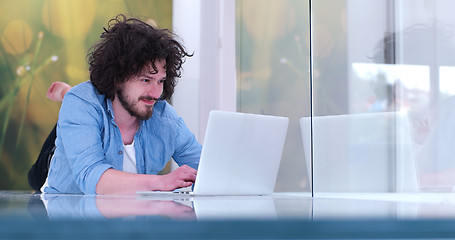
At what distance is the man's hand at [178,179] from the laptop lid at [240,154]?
313 mm

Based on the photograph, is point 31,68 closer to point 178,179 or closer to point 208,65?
point 208,65

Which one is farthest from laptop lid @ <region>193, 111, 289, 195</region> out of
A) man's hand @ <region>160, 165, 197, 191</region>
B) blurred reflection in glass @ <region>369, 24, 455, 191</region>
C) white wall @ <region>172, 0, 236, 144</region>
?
white wall @ <region>172, 0, 236, 144</region>

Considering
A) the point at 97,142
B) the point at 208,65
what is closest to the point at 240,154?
the point at 97,142

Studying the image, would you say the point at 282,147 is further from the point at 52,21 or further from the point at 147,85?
the point at 52,21

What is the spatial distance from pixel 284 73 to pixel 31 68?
3330mm

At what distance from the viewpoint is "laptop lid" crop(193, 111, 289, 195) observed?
132 centimetres

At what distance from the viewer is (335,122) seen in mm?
1203

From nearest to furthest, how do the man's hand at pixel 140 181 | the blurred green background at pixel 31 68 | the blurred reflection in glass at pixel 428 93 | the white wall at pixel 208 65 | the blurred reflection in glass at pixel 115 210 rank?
the blurred reflection in glass at pixel 115 210, the blurred reflection in glass at pixel 428 93, the man's hand at pixel 140 181, the white wall at pixel 208 65, the blurred green background at pixel 31 68

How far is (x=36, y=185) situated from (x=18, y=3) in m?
2.55

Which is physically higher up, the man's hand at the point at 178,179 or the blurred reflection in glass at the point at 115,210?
the blurred reflection in glass at the point at 115,210

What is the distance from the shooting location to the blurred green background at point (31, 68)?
4359mm

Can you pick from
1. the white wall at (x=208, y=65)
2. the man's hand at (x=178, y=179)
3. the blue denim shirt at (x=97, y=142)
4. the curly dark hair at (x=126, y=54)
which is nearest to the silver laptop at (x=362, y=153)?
the man's hand at (x=178, y=179)

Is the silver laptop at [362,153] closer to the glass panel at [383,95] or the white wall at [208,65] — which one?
the glass panel at [383,95]

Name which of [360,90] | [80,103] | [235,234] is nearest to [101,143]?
[80,103]
